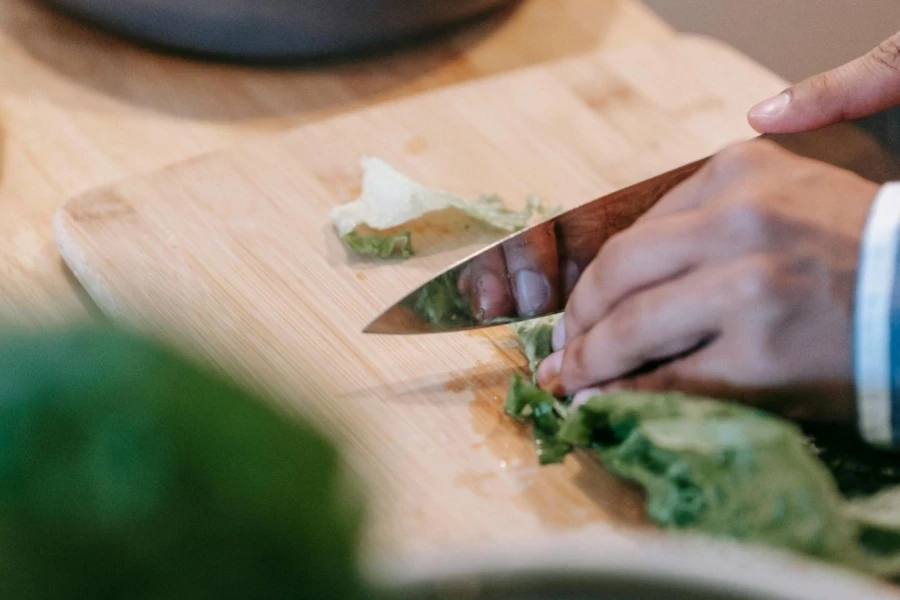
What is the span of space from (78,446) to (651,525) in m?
0.73

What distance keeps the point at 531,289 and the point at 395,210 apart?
0.26 m

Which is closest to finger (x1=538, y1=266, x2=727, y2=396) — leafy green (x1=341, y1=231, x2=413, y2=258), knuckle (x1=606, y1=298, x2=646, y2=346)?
knuckle (x1=606, y1=298, x2=646, y2=346)

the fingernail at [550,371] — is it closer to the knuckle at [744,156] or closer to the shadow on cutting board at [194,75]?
the knuckle at [744,156]

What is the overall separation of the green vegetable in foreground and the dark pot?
2.87 ft

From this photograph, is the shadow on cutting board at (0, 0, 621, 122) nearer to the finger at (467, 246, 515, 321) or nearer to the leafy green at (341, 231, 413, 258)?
the leafy green at (341, 231, 413, 258)

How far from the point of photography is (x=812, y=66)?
283 cm

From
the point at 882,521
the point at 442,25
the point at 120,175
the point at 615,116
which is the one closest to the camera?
the point at 882,521

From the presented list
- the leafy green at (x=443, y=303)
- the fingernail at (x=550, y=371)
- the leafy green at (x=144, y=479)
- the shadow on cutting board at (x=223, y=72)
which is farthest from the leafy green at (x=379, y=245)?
the leafy green at (x=144, y=479)

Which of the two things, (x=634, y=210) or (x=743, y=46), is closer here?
(x=634, y=210)

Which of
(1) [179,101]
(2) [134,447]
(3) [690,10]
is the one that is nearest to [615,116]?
(1) [179,101]

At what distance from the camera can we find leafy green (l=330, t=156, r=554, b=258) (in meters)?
1.20

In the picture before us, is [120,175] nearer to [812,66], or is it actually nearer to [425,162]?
[425,162]

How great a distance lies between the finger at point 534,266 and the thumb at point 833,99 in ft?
1.25

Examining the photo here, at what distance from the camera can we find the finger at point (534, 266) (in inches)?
41.4
